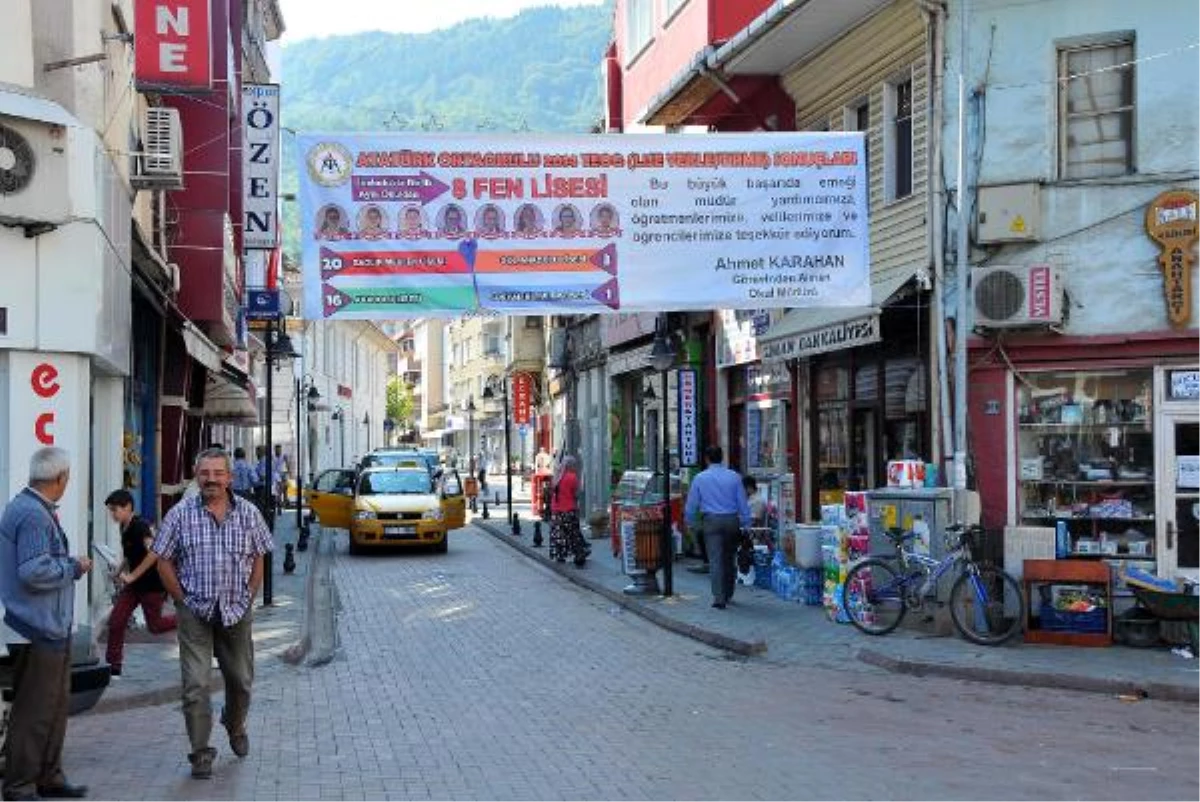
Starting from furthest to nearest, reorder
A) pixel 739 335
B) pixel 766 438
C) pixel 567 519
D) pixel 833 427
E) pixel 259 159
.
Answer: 1. pixel 567 519
2. pixel 739 335
3. pixel 259 159
4. pixel 766 438
5. pixel 833 427

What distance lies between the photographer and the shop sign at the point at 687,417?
20406 millimetres

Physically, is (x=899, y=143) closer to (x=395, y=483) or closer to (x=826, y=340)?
(x=826, y=340)

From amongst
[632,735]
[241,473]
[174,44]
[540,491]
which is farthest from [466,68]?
[632,735]

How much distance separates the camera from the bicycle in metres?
12.5

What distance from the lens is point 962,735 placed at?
8969 mm

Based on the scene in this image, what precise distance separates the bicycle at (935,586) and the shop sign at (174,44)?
874 centimetres

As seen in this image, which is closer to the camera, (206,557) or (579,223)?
(206,557)

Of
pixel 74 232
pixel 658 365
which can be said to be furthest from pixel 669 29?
pixel 74 232

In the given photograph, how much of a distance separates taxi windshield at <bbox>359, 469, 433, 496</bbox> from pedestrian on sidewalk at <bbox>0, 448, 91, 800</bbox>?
61.1 ft

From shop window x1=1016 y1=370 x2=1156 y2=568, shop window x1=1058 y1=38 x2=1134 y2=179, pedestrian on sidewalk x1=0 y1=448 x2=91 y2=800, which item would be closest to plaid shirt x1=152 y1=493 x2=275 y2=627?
pedestrian on sidewalk x1=0 y1=448 x2=91 y2=800

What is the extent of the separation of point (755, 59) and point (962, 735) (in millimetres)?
10892

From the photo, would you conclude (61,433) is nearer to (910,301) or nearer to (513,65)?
(910,301)

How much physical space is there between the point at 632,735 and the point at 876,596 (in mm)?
5227

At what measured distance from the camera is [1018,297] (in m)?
13.4
